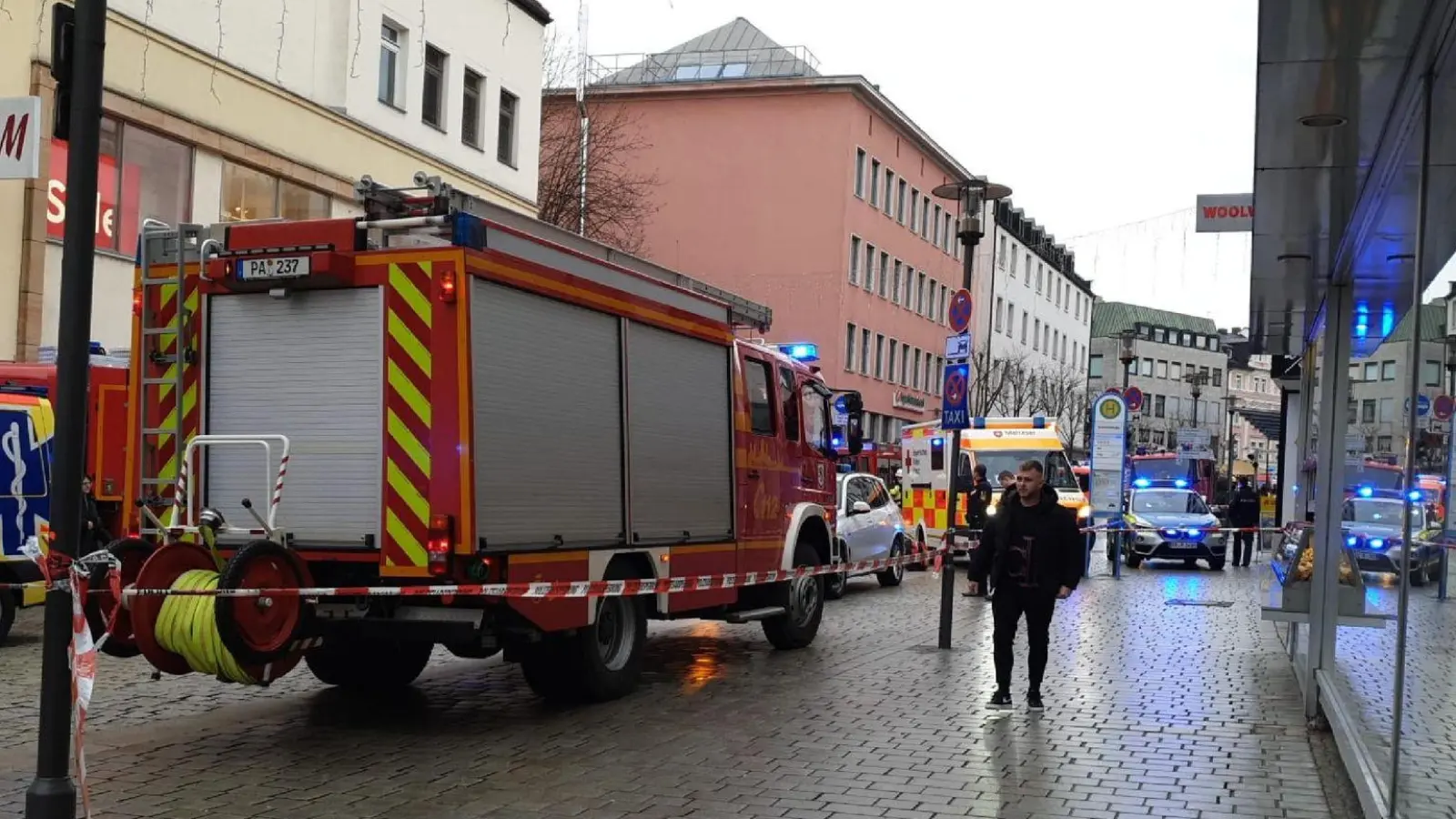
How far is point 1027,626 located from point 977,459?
17833mm

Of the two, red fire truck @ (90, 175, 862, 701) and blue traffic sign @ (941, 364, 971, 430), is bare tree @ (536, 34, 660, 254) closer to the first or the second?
blue traffic sign @ (941, 364, 971, 430)

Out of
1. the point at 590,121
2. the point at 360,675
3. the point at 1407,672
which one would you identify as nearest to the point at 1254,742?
the point at 1407,672

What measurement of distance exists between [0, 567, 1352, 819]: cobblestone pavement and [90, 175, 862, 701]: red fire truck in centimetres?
57

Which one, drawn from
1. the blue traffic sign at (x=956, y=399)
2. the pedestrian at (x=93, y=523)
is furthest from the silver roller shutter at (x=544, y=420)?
the pedestrian at (x=93, y=523)

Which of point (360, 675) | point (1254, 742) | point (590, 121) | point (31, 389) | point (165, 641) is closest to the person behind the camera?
point (165, 641)

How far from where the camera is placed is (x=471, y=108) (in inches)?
1179

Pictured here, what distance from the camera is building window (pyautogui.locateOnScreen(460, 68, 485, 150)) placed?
97.0 ft

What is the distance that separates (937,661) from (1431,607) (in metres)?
7.24

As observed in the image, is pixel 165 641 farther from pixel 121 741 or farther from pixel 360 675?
pixel 360 675

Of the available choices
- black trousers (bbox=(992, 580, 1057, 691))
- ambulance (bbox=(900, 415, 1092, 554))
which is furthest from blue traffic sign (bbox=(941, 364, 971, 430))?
ambulance (bbox=(900, 415, 1092, 554))

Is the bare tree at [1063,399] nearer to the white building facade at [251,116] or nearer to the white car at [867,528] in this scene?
the white building facade at [251,116]

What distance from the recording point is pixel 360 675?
10234 mm

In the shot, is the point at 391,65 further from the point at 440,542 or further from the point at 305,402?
the point at 440,542

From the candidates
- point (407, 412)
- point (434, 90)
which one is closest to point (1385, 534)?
point (407, 412)
